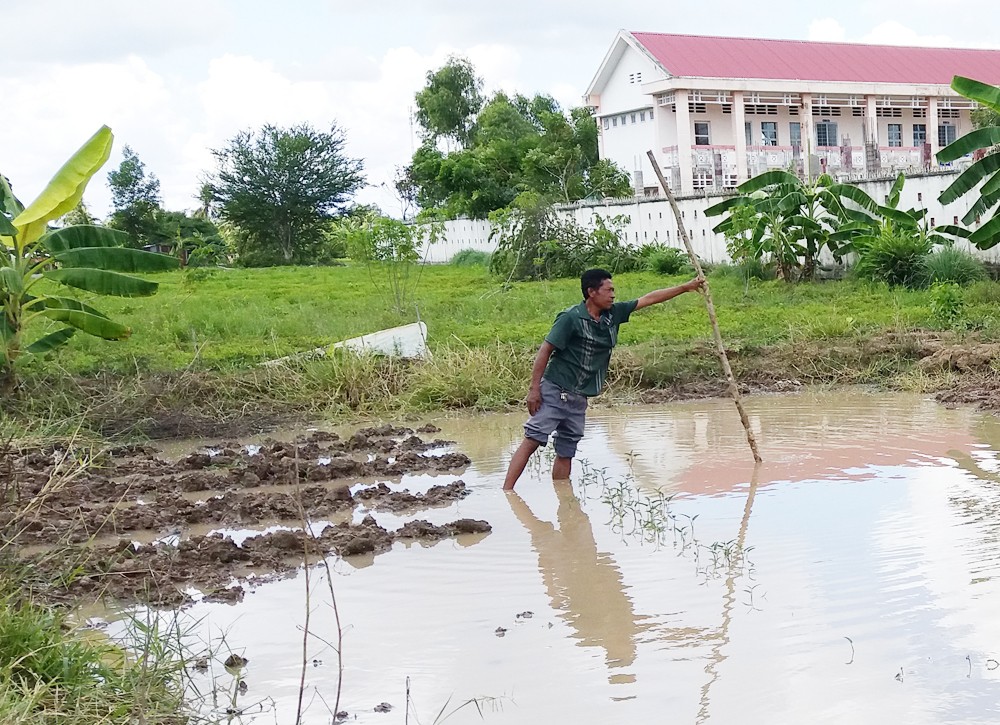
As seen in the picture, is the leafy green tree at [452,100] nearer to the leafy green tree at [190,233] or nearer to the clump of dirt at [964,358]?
the leafy green tree at [190,233]

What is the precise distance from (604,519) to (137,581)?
9.14 ft

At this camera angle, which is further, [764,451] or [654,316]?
[654,316]

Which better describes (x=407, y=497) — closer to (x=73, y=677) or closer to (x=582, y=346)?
(x=582, y=346)

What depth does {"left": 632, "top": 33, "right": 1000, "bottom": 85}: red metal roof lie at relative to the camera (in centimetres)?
3089

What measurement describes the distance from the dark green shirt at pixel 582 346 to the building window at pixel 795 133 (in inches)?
1039

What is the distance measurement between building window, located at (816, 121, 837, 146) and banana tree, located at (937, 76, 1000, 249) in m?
18.0

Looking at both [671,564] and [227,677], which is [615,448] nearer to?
[671,564]

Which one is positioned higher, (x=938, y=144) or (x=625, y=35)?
(x=625, y=35)

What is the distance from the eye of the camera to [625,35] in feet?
104

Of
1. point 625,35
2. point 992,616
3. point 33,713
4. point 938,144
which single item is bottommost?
point 992,616

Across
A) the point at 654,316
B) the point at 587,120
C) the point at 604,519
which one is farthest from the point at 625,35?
the point at 604,519

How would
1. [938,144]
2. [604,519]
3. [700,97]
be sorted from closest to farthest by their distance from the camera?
[604,519]
[700,97]
[938,144]

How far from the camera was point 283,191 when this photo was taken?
39594mm

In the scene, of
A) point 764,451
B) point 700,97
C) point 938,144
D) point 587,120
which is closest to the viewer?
point 764,451
